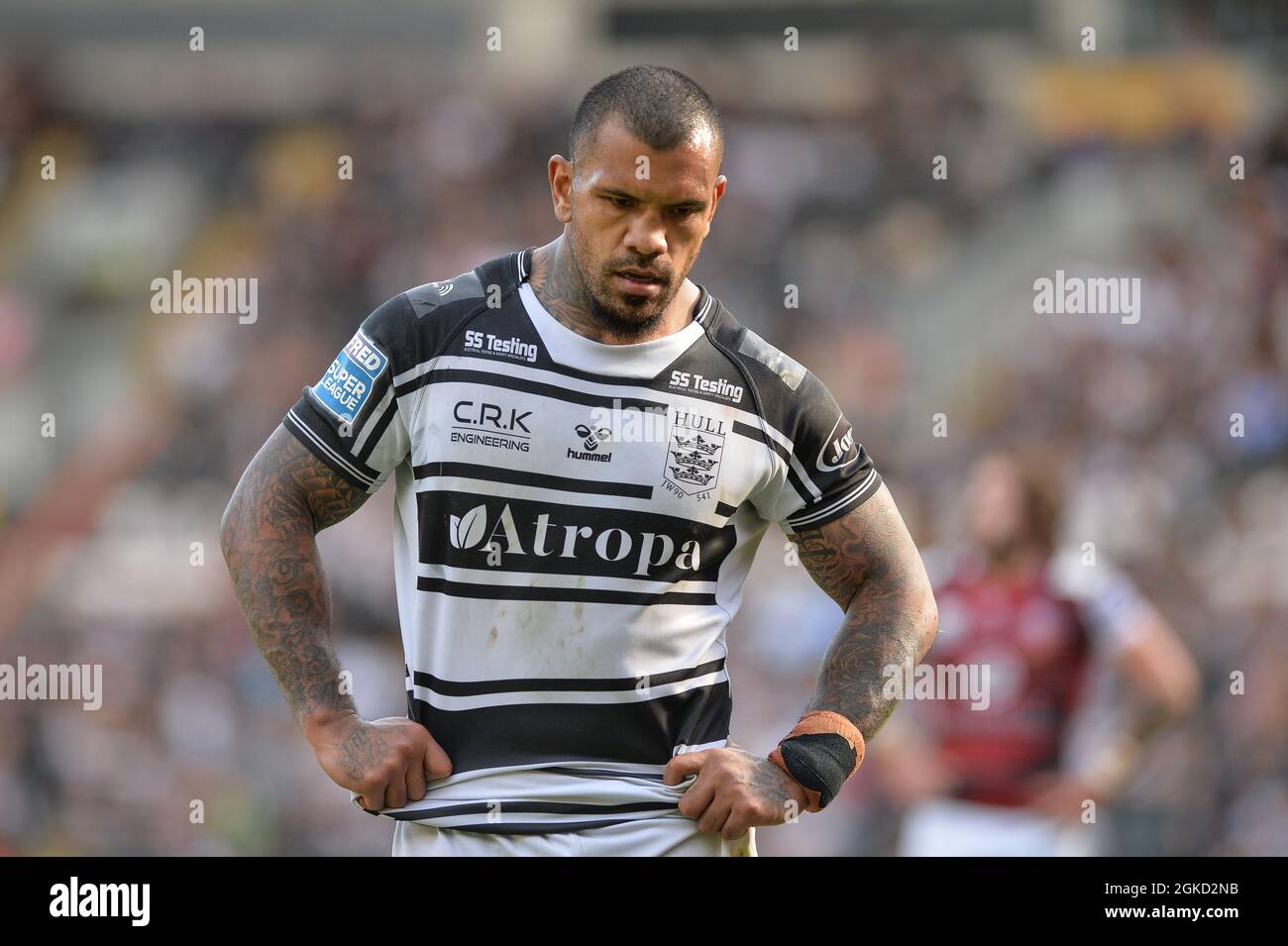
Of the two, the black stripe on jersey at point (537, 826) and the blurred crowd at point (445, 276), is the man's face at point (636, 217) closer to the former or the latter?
the black stripe on jersey at point (537, 826)

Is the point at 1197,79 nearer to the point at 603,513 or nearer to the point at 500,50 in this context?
the point at 500,50

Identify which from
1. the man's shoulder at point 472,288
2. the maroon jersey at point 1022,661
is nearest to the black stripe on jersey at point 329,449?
the man's shoulder at point 472,288

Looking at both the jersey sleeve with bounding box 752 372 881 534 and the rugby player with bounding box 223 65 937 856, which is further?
the jersey sleeve with bounding box 752 372 881 534

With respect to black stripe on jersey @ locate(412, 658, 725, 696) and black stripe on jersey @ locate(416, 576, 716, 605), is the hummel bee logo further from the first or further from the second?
black stripe on jersey @ locate(412, 658, 725, 696)

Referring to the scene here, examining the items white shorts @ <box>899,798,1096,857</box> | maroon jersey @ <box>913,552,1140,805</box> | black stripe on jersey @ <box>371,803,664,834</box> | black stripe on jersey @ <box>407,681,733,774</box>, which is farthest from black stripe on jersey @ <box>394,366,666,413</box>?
white shorts @ <box>899,798,1096,857</box>

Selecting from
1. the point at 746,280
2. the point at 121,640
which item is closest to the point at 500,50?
the point at 746,280

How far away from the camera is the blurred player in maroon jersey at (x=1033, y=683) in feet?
22.8

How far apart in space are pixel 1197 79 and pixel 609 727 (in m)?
12.6

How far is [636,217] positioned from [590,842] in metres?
1.35

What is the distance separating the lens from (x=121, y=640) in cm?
1058

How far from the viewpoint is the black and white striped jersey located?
11.2ft

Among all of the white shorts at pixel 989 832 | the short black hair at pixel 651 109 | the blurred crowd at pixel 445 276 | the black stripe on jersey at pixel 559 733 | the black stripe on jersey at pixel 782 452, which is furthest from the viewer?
the blurred crowd at pixel 445 276

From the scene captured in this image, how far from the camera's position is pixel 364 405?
341cm

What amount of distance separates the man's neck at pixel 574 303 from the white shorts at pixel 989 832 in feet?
13.7
